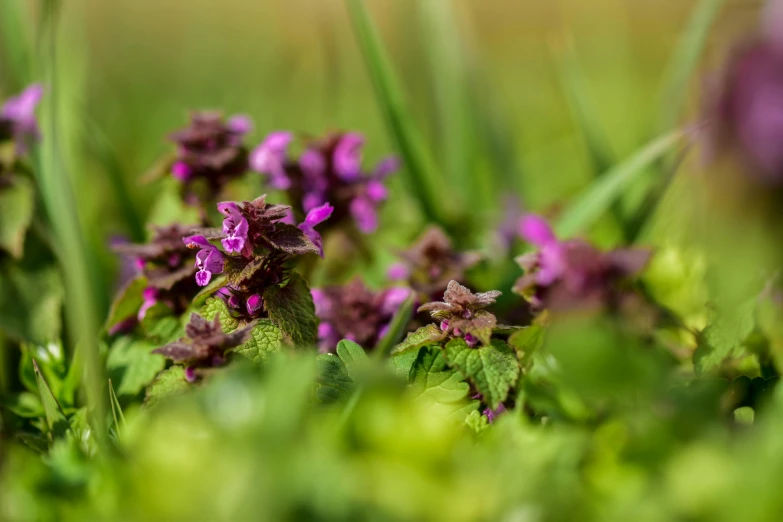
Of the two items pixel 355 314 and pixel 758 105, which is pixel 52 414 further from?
pixel 758 105

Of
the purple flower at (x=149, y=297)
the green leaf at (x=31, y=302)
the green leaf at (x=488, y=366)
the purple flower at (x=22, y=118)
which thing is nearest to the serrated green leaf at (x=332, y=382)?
the green leaf at (x=488, y=366)

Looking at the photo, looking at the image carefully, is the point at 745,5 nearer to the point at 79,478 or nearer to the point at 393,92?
the point at 393,92

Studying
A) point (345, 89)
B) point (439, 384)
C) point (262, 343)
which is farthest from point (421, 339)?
point (345, 89)

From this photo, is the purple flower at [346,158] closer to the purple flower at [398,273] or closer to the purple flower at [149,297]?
the purple flower at [398,273]

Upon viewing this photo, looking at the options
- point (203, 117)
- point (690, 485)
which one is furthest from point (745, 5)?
point (690, 485)

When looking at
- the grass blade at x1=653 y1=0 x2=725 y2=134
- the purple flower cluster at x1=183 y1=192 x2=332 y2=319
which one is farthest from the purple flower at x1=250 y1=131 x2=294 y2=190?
the grass blade at x1=653 y1=0 x2=725 y2=134

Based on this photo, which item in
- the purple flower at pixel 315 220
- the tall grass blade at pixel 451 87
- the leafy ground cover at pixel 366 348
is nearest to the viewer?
the leafy ground cover at pixel 366 348

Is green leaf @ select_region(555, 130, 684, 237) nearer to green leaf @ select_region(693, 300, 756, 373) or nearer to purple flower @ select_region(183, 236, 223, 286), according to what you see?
green leaf @ select_region(693, 300, 756, 373)
